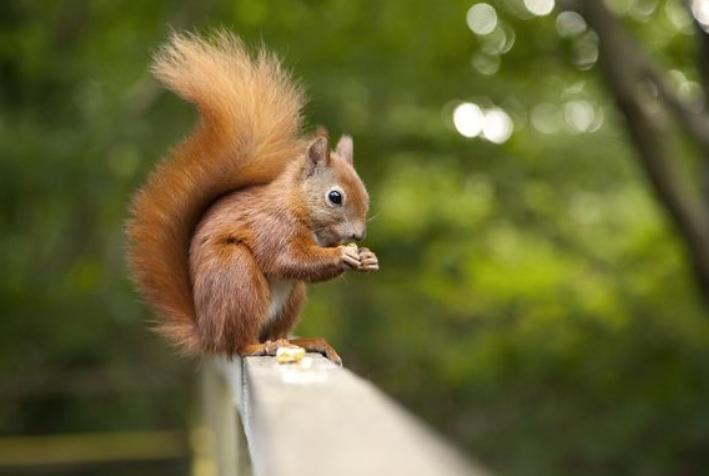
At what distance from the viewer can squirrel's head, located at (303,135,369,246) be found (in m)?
2.36

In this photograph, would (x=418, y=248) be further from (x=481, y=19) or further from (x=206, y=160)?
(x=206, y=160)

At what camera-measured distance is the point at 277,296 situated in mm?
2430

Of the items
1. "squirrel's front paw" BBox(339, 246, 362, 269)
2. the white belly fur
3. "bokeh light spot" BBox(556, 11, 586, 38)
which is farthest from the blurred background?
"squirrel's front paw" BBox(339, 246, 362, 269)

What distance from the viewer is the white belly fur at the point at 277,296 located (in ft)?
7.88

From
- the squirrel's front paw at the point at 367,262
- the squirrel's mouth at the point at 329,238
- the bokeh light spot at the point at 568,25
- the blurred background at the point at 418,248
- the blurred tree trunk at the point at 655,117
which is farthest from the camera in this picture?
the bokeh light spot at the point at 568,25

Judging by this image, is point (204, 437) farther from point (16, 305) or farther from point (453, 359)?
point (453, 359)

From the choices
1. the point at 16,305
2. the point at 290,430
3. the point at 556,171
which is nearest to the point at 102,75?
the point at 16,305

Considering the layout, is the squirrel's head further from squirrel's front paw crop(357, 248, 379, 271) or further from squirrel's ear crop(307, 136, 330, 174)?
squirrel's front paw crop(357, 248, 379, 271)

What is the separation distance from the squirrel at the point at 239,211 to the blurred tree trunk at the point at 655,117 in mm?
4692

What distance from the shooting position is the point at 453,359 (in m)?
9.68

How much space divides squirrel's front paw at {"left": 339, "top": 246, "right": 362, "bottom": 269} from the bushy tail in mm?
351

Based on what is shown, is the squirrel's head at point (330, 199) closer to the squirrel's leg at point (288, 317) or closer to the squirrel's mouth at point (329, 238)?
the squirrel's mouth at point (329, 238)

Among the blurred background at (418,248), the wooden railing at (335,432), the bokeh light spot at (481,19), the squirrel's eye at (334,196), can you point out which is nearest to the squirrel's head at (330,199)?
the squirrel's eye at (334,196)

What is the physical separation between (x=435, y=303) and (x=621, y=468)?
2809 millimetres
